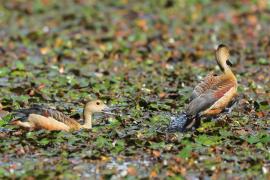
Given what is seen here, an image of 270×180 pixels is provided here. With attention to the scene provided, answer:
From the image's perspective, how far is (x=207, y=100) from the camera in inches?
476

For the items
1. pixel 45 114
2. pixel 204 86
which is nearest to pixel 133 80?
pixel 204 86

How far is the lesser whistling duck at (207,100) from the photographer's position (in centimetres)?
1192

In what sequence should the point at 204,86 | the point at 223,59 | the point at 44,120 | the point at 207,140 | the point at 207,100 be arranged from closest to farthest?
the point at 207,140, the point at 44,120, the point at 207,100, the point at 204,86, the point at 223,59

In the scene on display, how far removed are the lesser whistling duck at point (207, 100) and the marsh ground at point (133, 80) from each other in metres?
Result: 0.21

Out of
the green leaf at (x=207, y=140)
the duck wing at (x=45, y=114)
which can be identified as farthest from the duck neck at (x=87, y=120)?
the green leaf at (x=207, y=140)

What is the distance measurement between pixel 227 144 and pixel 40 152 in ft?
8.22

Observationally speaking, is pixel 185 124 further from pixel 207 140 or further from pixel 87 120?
pixel 87 120

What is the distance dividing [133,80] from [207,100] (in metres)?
4.36

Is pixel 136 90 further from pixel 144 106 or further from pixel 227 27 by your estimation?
pixel 227 27

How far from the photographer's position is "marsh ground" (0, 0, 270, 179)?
407 inches

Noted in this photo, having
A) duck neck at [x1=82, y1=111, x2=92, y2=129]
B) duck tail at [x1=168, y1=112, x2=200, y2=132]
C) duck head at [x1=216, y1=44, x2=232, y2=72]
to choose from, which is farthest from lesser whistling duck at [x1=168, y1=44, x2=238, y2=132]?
duck neck at [x1=82, y1=111, x2=92, y2=129]

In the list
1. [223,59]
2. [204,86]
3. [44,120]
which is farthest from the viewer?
[223,59]

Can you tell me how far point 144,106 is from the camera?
13.6 meters

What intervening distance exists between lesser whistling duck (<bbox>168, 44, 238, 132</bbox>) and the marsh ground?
0.21m
